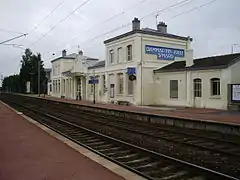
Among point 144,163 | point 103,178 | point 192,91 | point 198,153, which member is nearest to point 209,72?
point 192,91

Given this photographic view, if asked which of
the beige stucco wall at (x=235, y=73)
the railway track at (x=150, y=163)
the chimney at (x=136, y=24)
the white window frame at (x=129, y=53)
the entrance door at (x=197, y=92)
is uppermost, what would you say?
the chimney at (x=136, y=24)

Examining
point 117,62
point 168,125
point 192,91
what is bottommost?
point 168,125

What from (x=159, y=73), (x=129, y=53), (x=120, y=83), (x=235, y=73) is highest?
(x=129, y=53)

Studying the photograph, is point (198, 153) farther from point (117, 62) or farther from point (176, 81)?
point (117, 62)

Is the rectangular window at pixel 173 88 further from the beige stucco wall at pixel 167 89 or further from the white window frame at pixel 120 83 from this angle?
the white window frame at pixel 120 83

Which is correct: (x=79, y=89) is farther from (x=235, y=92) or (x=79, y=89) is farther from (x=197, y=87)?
(x=235, y=92)

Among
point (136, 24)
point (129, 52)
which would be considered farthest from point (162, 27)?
point (129, 52)

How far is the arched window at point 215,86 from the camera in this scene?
2620 centimetres

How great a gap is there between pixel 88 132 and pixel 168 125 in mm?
5752

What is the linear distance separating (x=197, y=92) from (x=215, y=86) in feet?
7.00

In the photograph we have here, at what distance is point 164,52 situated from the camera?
36.6 meters

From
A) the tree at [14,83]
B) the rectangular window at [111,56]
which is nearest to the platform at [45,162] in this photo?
the rectangular window at [111,56]

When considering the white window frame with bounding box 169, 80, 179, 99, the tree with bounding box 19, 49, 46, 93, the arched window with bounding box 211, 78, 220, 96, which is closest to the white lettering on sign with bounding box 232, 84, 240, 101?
the arched window with bounding box 211, 78, 220, 96

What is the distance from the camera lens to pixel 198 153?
990 cm
